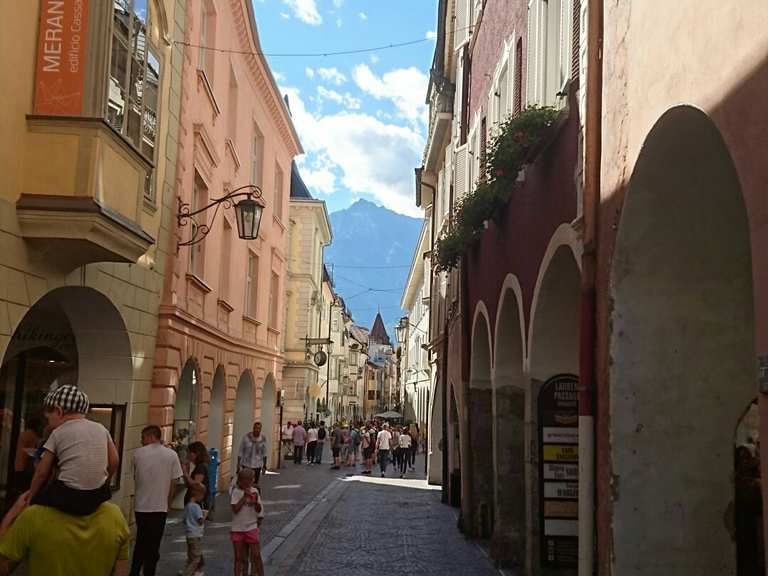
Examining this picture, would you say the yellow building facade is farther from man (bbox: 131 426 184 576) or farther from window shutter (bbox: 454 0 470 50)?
window shutter (bbox: 454 0 470 50)

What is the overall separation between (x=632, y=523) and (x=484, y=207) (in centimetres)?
617

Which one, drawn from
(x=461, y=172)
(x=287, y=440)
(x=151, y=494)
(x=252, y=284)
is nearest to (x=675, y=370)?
(x=151, y=494)

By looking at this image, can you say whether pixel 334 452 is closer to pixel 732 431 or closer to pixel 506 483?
pixel 506 483

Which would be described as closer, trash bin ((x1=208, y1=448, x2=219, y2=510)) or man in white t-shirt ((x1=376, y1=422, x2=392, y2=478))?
trash bin ((x1=208, y1=448, x2=219, y2=510))

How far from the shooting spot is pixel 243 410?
24172mm

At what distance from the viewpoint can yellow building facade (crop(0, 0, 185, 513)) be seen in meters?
8.30

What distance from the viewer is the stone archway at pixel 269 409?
91.2 feet

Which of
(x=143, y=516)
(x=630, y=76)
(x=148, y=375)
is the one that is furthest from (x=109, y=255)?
(x=630, y=76)

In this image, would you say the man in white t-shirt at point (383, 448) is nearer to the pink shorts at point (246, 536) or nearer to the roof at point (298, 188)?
the roof at point (298, 188)

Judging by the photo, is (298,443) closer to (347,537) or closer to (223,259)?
(223,259)

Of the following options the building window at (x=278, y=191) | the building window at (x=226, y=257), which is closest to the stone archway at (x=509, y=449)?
the building window at (x=226, y=257)

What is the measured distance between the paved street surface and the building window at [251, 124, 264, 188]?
806cm

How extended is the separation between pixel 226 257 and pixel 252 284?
14.1 ft

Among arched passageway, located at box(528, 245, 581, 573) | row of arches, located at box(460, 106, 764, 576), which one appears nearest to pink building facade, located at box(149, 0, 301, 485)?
arched passageway, located at box(528, 245, 581, 573)
